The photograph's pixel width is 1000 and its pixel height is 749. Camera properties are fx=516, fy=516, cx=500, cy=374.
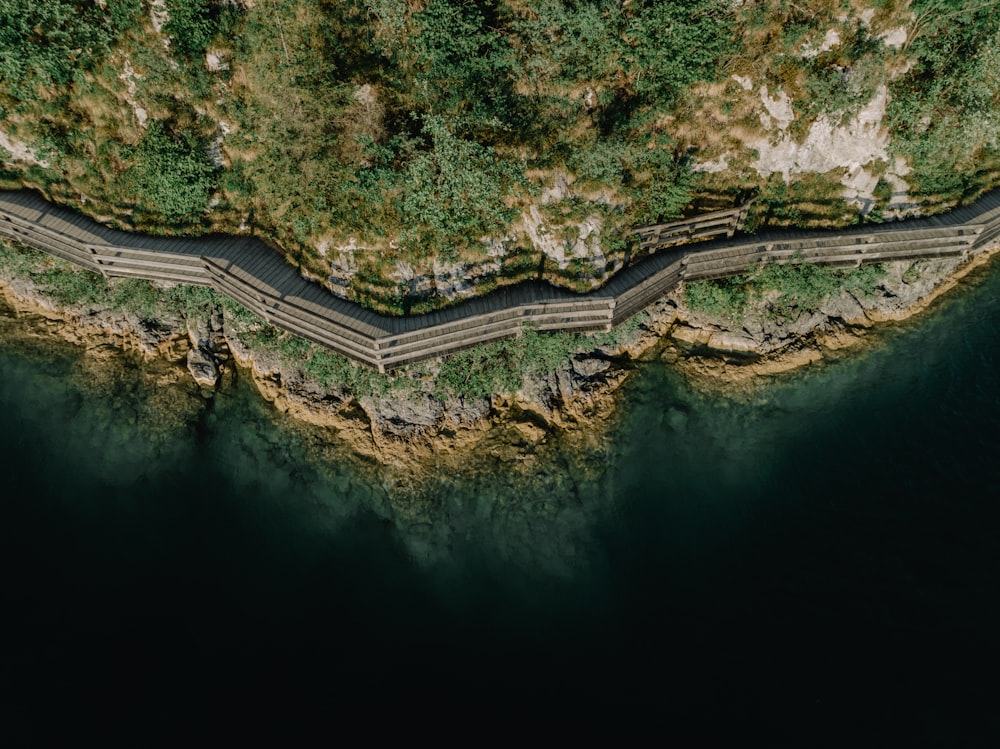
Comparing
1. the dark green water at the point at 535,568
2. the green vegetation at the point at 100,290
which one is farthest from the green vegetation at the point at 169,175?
the dark green water at the point at 535,568

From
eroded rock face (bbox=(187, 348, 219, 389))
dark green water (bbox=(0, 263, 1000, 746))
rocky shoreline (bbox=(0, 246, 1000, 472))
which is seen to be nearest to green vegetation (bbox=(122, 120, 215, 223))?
rocky shoreline (bbox=(0, 246, 1000, 472))

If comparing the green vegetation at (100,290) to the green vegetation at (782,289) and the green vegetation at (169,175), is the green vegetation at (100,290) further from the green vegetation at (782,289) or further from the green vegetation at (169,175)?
the green vegetation at (782,289)

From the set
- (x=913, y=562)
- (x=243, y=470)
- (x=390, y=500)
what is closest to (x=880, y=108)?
(x=913, y=562)

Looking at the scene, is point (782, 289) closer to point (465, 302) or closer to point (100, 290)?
point (465, 302)

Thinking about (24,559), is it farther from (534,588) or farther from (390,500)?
(534,588)

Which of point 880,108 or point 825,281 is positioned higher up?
point 880,108
